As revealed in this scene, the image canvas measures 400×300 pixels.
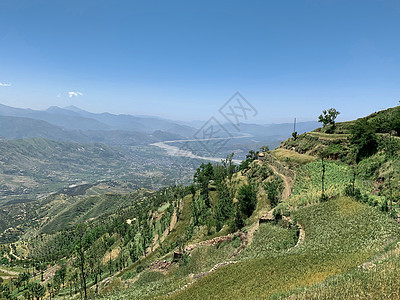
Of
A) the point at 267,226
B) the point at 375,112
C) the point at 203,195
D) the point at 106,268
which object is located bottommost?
the point at 106,268

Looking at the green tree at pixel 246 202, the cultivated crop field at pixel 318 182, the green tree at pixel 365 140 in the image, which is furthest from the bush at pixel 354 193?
the green tree at pixel 365 140

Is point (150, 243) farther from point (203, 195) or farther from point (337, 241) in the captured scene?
point (337, 241)

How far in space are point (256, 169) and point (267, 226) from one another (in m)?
44.6

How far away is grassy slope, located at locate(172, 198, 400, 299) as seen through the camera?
18812 mm

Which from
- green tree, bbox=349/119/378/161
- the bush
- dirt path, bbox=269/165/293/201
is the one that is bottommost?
dirt path, bbox=269/165/293/201

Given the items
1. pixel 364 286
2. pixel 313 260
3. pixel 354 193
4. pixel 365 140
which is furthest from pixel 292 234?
pixel 365 140

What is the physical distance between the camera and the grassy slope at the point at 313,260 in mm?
18812

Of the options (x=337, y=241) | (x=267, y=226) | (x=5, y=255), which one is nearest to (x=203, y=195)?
(x=267, y=226)

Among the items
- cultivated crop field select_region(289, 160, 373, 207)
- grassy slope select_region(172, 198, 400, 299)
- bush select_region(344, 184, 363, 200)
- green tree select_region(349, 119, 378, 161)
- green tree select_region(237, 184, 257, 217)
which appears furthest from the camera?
green tree select_region(237, 184, 257, 217)

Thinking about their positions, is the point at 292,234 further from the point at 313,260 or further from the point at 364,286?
the point at 364,286

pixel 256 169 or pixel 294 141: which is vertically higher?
pixel 294 141

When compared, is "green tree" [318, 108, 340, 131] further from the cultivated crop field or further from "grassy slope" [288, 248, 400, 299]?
"grassy slope" [288, 248, 400, 299]

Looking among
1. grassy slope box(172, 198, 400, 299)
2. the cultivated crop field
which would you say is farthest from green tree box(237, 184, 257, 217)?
grassy slope box(172, 198, 400, 299)

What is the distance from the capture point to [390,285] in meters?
11.3
